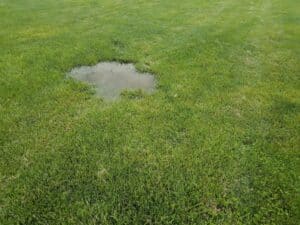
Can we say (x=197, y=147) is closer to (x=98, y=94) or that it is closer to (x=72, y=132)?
(x=72, y=132)

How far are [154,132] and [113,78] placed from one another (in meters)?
2.88

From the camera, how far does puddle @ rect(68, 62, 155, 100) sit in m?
8.68

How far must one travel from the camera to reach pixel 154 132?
275 inches

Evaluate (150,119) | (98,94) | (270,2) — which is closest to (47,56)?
(98,94)

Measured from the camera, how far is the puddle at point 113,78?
8680 mm

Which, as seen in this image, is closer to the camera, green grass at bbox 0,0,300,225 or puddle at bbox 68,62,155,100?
green grass at bbox 0,0,300,225

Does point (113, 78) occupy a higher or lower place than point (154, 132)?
higher

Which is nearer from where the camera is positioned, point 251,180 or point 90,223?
point 90,223

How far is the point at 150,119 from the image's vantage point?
742cm

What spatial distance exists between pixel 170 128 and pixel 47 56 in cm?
533

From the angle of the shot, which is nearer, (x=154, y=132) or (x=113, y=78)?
(x=154, y=132)

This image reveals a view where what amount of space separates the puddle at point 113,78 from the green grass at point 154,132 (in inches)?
12.1

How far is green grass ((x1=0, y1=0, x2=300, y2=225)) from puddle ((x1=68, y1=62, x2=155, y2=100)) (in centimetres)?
31

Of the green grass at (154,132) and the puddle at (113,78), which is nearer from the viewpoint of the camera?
the green grass at (154,132)
